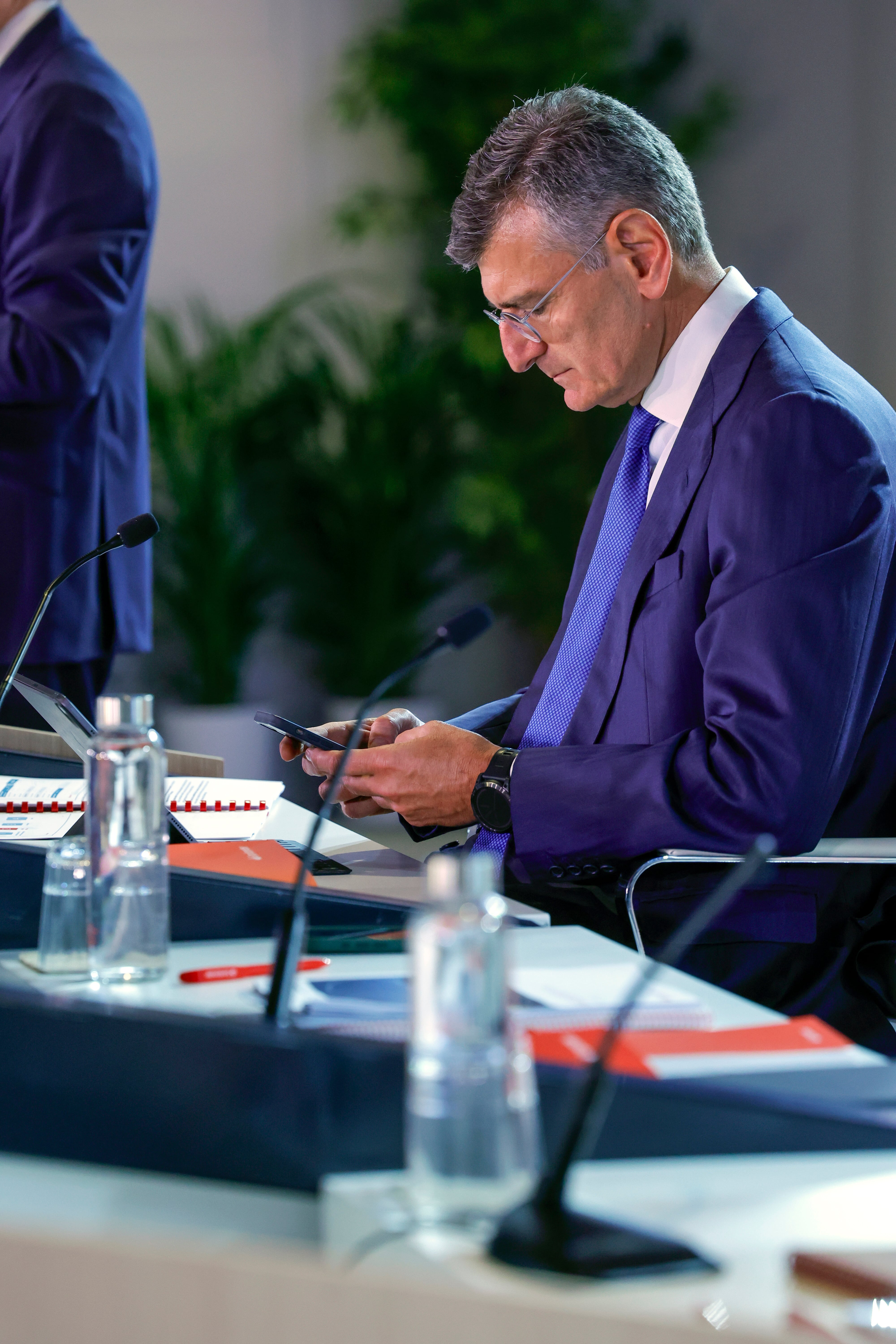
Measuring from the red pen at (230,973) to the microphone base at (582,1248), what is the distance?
0.41 meters

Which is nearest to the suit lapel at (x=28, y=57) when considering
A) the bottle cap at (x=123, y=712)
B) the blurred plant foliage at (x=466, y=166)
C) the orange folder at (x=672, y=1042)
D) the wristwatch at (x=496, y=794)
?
the wristwatch at (x=496, y=794)

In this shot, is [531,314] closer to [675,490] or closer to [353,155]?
[675,490]

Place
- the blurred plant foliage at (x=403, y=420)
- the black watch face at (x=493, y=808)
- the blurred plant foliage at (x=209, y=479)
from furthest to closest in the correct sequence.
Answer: the blurred plant foliage at (x=403, y=420) < the blurred plant foliage at (x=209, y=479) < the black watch face at (x=493, y=808)

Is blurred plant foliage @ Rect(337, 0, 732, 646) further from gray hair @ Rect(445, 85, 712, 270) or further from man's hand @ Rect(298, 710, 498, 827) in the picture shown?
man's hand @ Rect(298, 710, 498, 827)

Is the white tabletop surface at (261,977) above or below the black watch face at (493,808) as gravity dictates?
above

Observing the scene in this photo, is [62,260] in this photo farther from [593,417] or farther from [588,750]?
[593,417]

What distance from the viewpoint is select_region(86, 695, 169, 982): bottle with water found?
3.12 ft

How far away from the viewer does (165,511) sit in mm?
4355

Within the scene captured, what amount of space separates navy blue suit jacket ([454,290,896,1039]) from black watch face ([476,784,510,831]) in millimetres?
12

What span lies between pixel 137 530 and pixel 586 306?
0.61 metres

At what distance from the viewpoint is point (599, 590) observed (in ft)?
5.65

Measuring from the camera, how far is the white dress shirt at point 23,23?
→ 2326 mm

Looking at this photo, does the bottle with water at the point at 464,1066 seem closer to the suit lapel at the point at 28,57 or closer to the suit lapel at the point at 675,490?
the suit lapel at the point at 675,490

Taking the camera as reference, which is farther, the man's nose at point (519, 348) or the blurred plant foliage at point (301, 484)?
the blurred plant foliage at point (301, 484)
